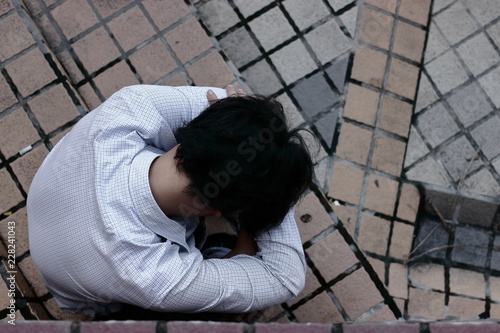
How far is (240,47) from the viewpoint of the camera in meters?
2.68

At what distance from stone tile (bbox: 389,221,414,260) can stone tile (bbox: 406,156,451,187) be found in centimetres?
28

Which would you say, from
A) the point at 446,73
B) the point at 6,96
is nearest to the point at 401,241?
the point at 446,73

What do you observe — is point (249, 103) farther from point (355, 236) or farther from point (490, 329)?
point (355, 236)

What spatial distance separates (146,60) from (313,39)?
952 millimetres

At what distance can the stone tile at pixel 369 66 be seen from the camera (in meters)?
2.64

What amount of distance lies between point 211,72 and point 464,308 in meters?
1.81

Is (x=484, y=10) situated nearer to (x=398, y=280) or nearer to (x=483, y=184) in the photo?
(x=483, y=184)

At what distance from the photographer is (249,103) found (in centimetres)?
150

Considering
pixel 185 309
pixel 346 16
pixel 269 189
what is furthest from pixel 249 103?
pixel 346 16

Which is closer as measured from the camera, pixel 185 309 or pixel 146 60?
pixel 185 309

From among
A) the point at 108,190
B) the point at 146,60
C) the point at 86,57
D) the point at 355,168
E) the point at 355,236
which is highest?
the point at 86,57

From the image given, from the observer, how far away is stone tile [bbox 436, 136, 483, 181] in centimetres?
265

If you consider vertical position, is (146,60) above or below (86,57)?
below
